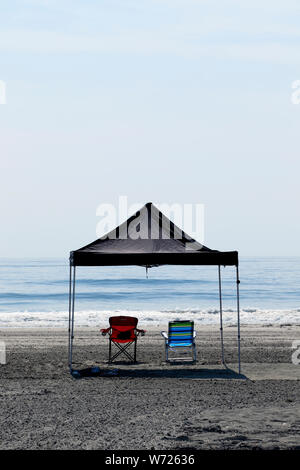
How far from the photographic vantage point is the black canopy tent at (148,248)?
32.6 ft

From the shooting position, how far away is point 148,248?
34.0 ft

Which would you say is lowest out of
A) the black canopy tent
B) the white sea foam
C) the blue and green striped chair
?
the white sea foam

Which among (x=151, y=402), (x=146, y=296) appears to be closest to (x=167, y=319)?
(x=151, y=402)

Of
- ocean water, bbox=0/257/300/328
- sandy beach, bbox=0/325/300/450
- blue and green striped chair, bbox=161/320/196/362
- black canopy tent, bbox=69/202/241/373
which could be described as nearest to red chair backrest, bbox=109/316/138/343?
sandy beach, bbox=0/325/300/450

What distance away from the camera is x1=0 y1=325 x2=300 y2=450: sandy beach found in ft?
19.4

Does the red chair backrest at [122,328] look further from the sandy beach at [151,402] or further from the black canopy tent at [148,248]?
the black canopy tent at [148,248]

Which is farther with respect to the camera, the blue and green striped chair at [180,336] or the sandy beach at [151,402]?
the blue and green striped chair at [180,336]

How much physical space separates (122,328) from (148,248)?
4.79 feet

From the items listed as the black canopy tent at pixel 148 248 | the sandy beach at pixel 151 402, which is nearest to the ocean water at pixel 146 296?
the sandy beach at pixel 151 402

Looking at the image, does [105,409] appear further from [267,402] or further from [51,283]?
[51,283]

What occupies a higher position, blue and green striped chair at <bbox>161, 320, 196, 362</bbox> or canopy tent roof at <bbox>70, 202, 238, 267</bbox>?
canopy tent roof at <bbox>70, 202, 238, 267</bbox>

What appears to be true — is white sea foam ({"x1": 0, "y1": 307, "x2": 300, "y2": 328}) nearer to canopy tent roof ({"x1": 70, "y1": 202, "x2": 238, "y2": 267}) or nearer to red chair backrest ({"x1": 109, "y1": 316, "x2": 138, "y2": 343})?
red chair backrest ({"x1": 109, "y1": 316, "x2": 138, "y2": 343})

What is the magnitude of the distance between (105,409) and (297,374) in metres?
3.64

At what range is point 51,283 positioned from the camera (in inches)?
2143
